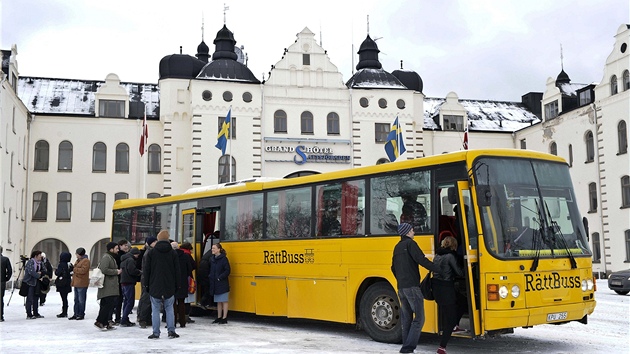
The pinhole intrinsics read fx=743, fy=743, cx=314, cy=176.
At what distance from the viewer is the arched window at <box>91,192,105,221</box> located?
138 feet

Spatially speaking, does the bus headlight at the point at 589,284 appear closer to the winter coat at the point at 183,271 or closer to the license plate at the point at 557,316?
the license plate at the point at 557,316

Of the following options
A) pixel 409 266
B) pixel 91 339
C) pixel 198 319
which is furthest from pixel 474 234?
pixel 198 319

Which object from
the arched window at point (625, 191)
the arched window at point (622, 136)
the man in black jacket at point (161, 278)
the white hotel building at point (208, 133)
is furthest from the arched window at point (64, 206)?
the man in black jacket at point (161, 278)

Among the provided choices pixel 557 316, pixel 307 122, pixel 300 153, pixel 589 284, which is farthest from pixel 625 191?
pixel 557 316

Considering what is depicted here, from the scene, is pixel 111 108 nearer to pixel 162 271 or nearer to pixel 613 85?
pixel 613 85

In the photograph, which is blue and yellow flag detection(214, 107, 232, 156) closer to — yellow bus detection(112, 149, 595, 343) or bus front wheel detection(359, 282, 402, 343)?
yellow bus detection(112, 149, 595, 343)

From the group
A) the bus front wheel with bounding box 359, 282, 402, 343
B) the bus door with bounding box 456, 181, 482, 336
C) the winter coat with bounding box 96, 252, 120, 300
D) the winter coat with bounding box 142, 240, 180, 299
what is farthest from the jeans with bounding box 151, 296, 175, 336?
the bus door with bounding box 456, 181, 482, 336

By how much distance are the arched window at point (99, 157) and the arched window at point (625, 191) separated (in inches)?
1098

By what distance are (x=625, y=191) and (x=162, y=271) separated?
29.6m

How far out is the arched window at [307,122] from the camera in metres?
42.2

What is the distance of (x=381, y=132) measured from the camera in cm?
4356

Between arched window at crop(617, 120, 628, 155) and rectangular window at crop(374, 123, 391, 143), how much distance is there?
12.7 meters

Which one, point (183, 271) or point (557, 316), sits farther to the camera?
point (183, 271)

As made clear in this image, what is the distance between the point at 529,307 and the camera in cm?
1115
